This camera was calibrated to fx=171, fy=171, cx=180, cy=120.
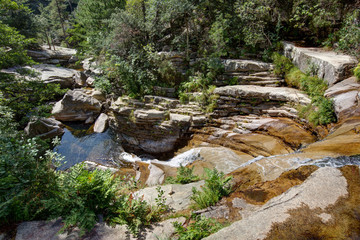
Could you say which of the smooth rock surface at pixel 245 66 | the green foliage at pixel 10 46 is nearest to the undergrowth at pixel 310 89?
the smooth rock surface at pixel 245 66

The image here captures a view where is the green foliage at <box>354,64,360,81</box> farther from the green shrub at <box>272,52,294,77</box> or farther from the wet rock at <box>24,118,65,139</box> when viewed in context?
the wet rock at <box>24,118,65,139</box>

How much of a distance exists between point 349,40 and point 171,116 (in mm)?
9207

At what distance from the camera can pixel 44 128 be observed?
12.0 metres

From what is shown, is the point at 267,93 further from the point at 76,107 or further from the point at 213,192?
the point at 76,107

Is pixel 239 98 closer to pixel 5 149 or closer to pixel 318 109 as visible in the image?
pixel 318 109

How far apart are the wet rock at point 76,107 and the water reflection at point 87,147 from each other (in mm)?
1001

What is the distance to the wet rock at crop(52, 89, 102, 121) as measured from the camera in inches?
542

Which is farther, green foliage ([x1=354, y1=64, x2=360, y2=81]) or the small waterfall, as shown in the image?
green foliage ([x1=354, y1=64, x2=360, y2=81])

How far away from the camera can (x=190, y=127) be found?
9.88 meters

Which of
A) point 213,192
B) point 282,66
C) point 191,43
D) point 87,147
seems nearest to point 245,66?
point 282,66

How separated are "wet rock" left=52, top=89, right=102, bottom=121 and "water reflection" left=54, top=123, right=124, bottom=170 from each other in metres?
1.00

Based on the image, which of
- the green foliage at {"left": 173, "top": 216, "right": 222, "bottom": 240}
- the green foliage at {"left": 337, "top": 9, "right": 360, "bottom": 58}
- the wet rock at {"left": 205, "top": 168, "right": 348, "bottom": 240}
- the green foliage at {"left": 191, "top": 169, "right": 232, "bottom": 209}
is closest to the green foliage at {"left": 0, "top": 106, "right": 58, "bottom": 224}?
the green foliage at {"left": 173, "top": 216, "right": 222, "bottom": 240}

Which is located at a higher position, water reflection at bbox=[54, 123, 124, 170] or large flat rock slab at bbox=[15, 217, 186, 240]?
large flat rock slab at bbox=[15, 217, 186, 240]

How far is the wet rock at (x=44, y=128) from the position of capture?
11.1 m
